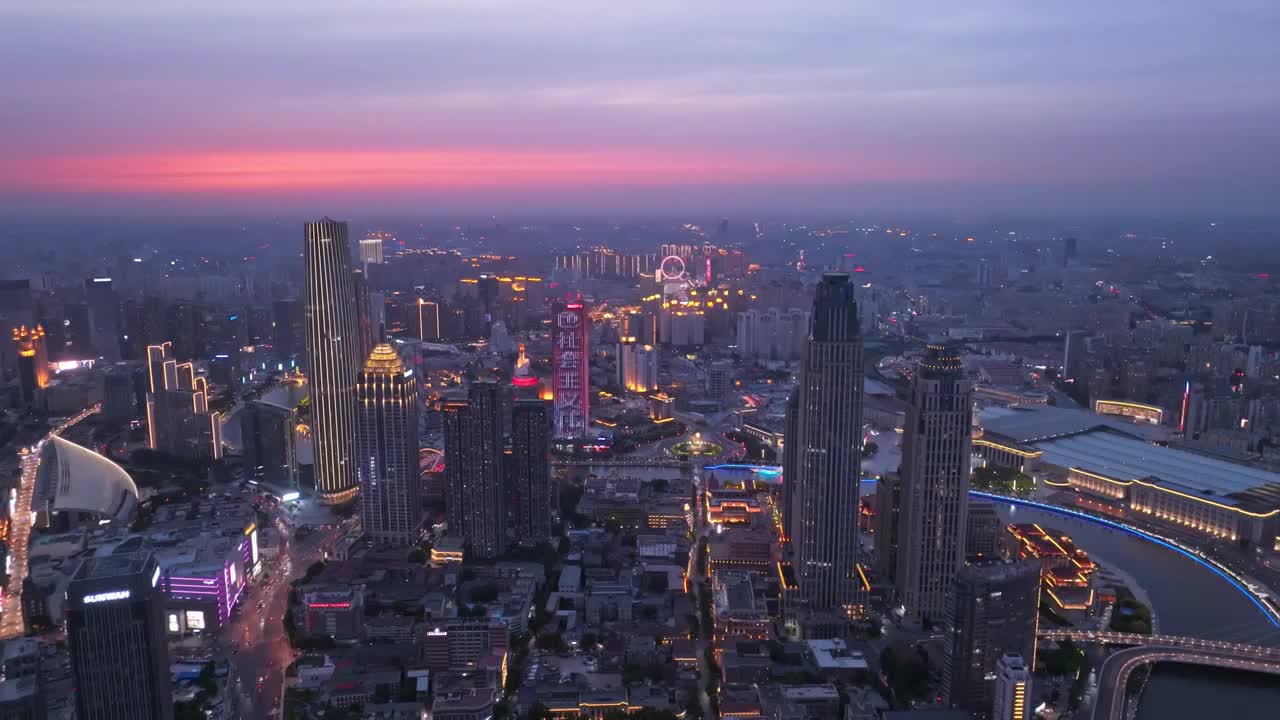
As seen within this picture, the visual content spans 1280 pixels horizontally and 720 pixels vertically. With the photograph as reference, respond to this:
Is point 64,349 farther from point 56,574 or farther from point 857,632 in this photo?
point 857,632

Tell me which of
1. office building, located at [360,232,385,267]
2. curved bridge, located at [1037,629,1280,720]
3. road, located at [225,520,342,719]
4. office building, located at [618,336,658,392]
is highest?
office building, located at [360,232,385,267]

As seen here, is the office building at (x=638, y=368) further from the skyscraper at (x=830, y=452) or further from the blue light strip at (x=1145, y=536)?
the skyscraper at (x=830, y=452)

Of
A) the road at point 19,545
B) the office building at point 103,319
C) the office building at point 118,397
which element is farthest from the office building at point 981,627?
the office building at point 103,319

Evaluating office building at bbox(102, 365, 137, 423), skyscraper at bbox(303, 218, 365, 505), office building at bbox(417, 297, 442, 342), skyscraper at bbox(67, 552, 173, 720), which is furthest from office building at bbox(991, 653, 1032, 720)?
office building at bbox(417, 297, 442, 342)

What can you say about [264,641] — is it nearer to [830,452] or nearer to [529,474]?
[529,474]

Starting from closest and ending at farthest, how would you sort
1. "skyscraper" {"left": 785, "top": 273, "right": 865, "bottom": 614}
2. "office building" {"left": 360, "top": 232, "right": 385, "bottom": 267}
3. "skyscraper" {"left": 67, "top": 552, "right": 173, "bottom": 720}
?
"skyscraper" {"left": 67, "top": 552, "right": 173, "bottom": 720} < "skyscraper" {"left": 785, "top": 273, "right": 865, "bottom": 614} < "office building" {"left": 360, "top": 232, "right": 385, "bottom": 267}

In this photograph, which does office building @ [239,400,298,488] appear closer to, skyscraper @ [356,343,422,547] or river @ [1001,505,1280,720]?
skyscraper @ [356,343,422,547]

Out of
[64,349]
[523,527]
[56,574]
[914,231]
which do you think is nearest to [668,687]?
[523,527]
